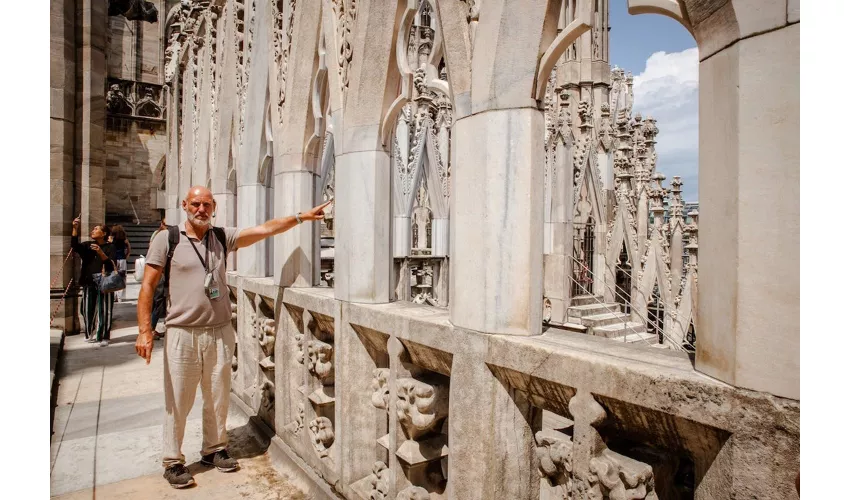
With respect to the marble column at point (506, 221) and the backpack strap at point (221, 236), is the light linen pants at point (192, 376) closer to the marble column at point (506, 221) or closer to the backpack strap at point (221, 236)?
the backpack strap at point (221, 236)

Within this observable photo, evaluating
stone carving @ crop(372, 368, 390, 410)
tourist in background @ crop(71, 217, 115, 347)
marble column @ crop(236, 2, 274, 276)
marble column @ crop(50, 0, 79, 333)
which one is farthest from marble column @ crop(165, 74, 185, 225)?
stone carving @ crop(372, 368, 390, 410)

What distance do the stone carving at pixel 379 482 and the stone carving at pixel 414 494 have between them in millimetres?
179

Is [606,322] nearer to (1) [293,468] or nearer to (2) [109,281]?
(1) [293,468]

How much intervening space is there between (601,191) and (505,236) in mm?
10863

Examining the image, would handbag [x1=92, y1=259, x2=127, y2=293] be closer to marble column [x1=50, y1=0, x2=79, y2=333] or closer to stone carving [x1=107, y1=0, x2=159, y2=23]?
marble column [x1=50, y1=0, x2=79, y2=333]

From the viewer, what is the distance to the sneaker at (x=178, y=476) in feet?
10.9

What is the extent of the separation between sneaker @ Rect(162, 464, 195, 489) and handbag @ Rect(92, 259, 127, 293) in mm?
4682

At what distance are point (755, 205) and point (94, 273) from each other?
8.20 m

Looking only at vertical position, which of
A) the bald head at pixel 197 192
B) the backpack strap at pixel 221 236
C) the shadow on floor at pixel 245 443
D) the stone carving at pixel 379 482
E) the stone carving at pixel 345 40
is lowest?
the shadow on floor at pixel 245 443

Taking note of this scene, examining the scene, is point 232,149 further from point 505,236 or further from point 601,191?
point 601,191

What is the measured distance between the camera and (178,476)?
334 centimetres

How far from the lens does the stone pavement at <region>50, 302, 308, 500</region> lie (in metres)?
3.34

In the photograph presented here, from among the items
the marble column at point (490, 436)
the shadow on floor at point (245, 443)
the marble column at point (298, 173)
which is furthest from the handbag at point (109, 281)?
the marble column at point (490, 436)

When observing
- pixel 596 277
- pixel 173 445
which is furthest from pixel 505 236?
pixel 596 277
